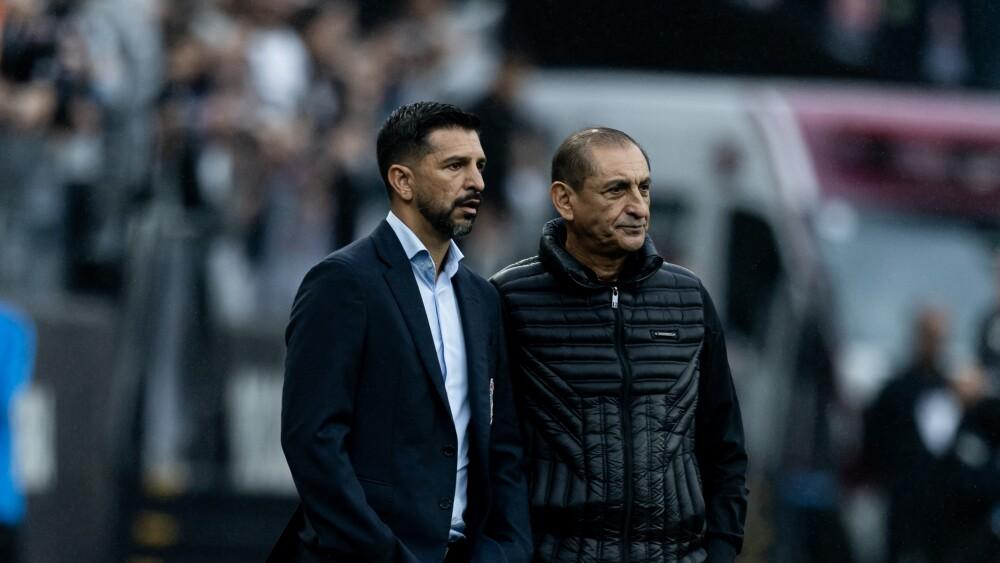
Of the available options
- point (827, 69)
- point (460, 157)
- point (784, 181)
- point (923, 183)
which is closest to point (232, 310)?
point (784, 181)

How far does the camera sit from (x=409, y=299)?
3.99 meters

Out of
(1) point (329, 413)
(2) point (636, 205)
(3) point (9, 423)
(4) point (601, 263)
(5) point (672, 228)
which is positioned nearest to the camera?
(1) point (329, 413)

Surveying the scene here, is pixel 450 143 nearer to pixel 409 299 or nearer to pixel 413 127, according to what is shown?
pixel 413 127

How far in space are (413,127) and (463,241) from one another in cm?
772

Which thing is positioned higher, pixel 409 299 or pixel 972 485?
pixel 409 299

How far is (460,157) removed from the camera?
399 centimetres

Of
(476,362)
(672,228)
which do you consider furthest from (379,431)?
(672,228)

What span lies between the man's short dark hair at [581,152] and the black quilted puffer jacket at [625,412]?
0.17 m

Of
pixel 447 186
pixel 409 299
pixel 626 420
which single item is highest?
pixel 447 186

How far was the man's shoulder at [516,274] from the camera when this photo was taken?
169 inches

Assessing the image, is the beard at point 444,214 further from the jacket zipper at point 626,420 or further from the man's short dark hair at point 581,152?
the jacket zipper at point 626,420

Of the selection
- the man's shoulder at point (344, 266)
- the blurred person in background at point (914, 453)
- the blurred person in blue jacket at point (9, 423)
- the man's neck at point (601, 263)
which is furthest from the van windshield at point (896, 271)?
the man's shoulder at point (344, 266)

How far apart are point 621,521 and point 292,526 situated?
2.38ft

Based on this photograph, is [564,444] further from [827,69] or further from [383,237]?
[827,69]
